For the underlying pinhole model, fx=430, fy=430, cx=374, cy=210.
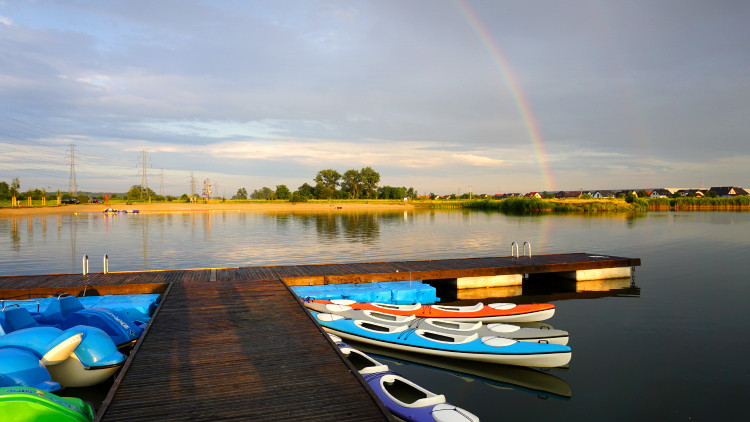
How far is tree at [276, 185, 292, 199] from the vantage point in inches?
6038

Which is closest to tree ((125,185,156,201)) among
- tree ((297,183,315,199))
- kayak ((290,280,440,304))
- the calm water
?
tree ((297,183,315,199))

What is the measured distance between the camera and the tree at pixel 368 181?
162 meters

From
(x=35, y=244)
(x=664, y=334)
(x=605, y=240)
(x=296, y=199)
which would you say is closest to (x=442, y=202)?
(x=296, y=199)

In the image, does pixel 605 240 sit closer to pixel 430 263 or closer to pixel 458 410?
pixel 430 263

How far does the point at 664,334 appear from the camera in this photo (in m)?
14.3

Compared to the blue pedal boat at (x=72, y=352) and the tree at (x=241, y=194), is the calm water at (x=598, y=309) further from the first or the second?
the tree at (x=241, y=194)

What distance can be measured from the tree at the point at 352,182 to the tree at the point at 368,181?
1450 mm

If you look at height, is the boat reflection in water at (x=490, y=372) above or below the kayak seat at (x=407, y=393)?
below

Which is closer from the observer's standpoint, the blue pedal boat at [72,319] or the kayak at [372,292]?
the blue pedal boat at [72,319]

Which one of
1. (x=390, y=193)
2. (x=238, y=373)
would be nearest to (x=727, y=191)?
(x=390, y=193)

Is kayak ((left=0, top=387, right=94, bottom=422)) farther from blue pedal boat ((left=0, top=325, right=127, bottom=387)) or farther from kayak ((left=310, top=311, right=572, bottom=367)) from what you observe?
kayak ((left=310, top=311, right=572, bottom=367))

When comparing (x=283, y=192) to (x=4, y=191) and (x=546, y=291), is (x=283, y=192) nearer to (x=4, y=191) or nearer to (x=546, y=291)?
(x=4, y=191)

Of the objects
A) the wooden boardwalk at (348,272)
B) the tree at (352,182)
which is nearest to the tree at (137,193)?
the tree at (352,182)

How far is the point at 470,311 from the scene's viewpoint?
14094 mm
